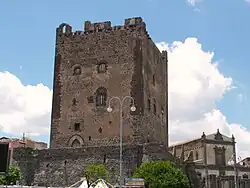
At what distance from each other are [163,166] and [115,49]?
17.4 m

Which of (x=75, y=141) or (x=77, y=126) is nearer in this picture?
(x=75, y=141)

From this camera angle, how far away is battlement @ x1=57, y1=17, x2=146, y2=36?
169ft

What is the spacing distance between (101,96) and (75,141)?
555 centimetres

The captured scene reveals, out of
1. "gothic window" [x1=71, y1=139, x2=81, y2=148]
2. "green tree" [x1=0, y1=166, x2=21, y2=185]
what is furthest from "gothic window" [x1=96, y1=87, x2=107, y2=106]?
"green tree" [x1=0, y1=166, x2=21, y2=185]

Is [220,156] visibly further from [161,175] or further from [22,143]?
[161,175]

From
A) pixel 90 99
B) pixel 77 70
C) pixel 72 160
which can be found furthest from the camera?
pixel 77 70

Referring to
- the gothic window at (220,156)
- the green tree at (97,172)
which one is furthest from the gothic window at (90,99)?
the gothic window at (220,156)

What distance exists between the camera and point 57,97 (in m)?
52.5

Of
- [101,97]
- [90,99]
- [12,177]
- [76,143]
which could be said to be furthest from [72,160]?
[101,97]

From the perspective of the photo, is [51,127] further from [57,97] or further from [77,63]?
[77,63]

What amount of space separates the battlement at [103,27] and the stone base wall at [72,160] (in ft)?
46.9

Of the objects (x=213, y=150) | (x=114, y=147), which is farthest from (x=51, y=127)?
(x=213, y=150)

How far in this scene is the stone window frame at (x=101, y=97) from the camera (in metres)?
50.6

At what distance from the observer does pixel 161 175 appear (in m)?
37.8
